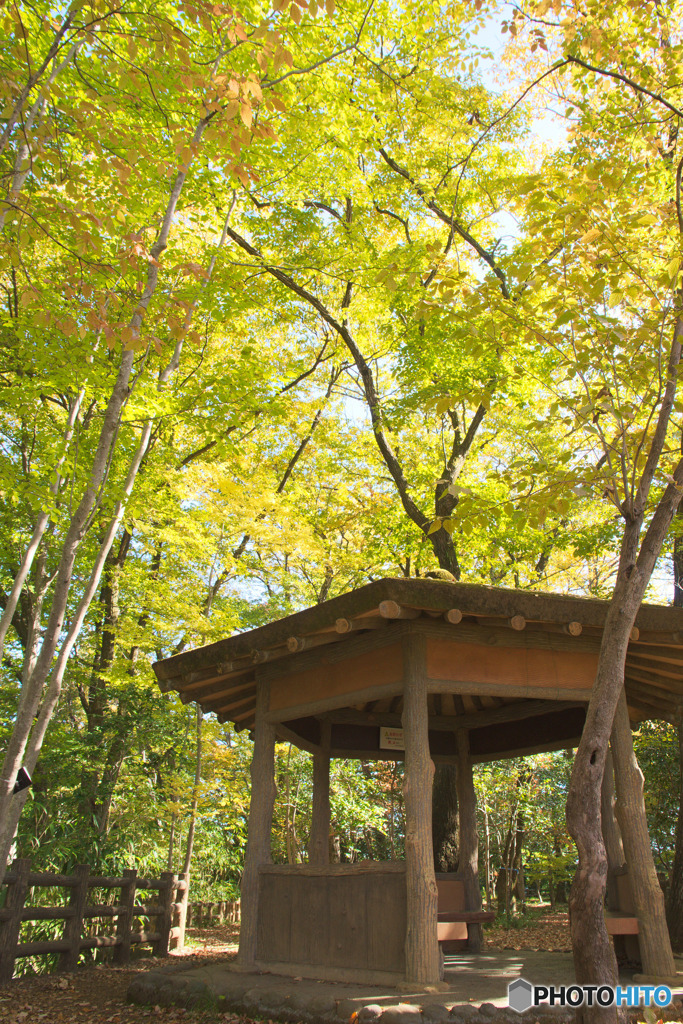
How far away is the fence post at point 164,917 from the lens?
28.0 ft

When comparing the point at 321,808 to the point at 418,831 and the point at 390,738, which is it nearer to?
the point at 390,738

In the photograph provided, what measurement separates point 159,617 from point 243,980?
676 centimetres

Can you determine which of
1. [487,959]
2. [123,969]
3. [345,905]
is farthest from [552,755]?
[345,905]

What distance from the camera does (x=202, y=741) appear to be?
1070cm

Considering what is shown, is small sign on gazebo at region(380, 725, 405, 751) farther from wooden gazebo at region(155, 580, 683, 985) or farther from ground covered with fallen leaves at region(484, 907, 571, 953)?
ground covered with fallen leaves at region(484, 907, 571, 953)

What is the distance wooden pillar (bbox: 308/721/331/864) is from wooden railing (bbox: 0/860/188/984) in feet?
7.66

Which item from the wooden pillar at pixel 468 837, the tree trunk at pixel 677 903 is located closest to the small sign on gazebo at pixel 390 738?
the wooden pillar at pixel 468 837

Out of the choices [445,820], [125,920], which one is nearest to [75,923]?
[125,920]

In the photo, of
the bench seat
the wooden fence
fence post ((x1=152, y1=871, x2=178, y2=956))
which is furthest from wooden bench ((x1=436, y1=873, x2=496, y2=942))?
the wooden fence

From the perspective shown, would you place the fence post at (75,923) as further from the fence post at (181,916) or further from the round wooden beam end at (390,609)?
the round wooden beam end at (390,609)

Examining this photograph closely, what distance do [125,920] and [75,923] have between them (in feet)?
3.18

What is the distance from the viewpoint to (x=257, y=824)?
5.73 metres

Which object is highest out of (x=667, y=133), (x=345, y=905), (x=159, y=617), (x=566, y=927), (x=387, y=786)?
(x=667, y=133)

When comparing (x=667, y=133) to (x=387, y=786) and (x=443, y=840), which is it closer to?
(x=443, y=840)
